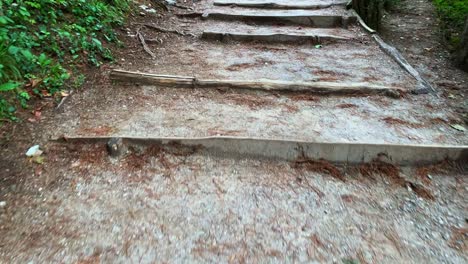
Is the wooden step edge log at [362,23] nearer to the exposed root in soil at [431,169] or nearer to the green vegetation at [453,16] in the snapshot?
the green vegetation at [453,16]

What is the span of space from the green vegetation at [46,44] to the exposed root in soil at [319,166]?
226cm

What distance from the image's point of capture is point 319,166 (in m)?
2.46

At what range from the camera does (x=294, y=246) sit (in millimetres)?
1815

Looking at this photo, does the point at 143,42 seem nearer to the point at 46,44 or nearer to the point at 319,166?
the point at 46,44

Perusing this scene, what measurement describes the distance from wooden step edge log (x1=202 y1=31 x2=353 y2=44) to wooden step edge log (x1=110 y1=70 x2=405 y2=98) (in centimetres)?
179

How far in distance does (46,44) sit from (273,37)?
3217 mm

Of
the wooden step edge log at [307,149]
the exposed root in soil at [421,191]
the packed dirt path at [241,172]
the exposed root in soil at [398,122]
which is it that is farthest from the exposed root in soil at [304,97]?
the exposed root in soil at [421,191]

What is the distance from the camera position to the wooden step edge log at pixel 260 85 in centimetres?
341

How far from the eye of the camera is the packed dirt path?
1.81m

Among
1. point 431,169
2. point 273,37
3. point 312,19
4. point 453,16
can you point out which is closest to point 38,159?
point 431,169

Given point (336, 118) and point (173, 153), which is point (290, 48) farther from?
point (173, 153)

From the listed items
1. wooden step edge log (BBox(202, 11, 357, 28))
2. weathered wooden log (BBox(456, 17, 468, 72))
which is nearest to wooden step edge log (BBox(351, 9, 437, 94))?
wooden step edge log (BBox(202, 11, 357, 28))

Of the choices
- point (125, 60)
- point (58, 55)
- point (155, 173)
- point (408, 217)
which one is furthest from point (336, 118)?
point (58, 55)

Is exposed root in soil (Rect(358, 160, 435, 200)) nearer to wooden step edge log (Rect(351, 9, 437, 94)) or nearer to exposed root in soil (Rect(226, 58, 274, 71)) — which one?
wooden step edge log (Rect(351, 9, 437, 94))
